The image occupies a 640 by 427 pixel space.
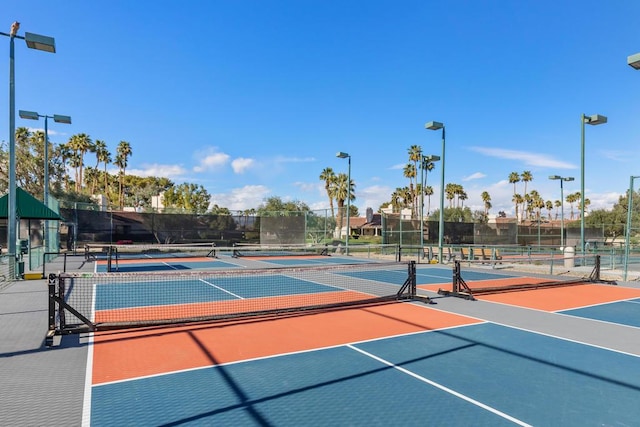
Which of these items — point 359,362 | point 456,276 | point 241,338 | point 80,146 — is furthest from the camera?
point 80,146

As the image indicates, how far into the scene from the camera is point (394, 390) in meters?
4.77

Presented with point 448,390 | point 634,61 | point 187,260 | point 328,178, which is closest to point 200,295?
point 448,390

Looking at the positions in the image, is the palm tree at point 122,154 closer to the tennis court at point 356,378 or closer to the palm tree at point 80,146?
the palm tree at point 80,146

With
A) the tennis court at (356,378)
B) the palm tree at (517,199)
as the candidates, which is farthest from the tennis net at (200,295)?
the palm tree at (517,199)

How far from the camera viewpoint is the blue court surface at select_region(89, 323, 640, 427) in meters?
4.09

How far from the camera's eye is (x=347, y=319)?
8539mm

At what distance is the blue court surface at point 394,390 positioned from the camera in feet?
13.4

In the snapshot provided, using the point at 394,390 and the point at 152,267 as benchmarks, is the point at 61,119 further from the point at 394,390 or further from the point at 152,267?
the point at 394,390

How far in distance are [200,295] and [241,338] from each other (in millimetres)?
4770

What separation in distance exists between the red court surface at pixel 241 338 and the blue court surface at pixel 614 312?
2.83 metres

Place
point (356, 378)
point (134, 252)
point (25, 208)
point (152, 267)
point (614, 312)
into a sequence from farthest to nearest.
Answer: point (134, 252) < point (152, 267) < point (25, 208) < point (614, 312) < point (356, 378)

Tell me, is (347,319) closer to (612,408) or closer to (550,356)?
(550,356)

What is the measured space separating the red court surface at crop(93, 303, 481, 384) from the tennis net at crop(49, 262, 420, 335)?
1.94 ft

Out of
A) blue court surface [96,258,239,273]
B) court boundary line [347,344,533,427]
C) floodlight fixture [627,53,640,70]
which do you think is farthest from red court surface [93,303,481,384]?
blue court surface [96,258,239,273]
